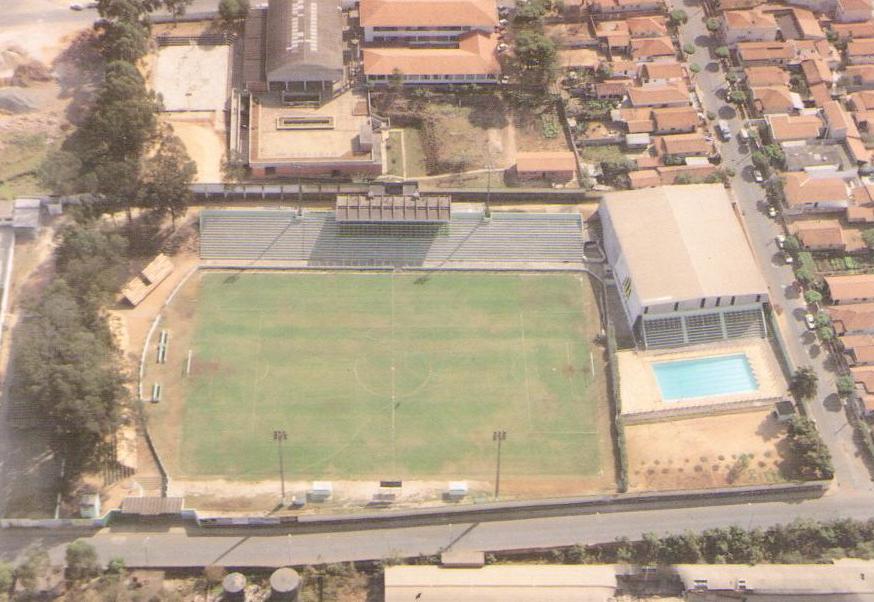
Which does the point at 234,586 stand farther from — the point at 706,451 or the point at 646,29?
the point at 646,29

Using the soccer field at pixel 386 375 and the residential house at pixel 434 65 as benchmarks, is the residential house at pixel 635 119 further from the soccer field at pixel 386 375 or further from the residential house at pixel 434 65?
the soccer field at pixel 386 375

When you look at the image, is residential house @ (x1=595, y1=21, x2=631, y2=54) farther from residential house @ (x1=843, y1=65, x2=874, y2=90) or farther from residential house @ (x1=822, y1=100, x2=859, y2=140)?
residential house @ (x1=843, y1=65, x2=874, y2=90)

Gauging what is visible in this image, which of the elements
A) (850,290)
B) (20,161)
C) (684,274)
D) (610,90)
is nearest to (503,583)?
(684,274)

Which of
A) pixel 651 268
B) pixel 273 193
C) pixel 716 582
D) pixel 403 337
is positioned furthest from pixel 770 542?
pixel 273 193

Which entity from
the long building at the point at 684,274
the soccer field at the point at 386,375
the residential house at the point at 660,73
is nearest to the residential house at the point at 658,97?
the residential house at the point at 660,73

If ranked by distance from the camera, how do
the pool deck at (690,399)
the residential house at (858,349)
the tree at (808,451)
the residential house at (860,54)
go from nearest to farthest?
1. the tree at (808,451)
2. the pool deck at (690,399)
3. the residential house at (858,349)
4. the residential house at (860,54)

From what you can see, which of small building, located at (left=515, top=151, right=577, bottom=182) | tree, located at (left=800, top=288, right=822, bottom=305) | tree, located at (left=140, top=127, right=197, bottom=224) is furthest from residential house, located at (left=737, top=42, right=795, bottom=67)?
tree, located at (left=140, top=127, right=197, bottom=224)
